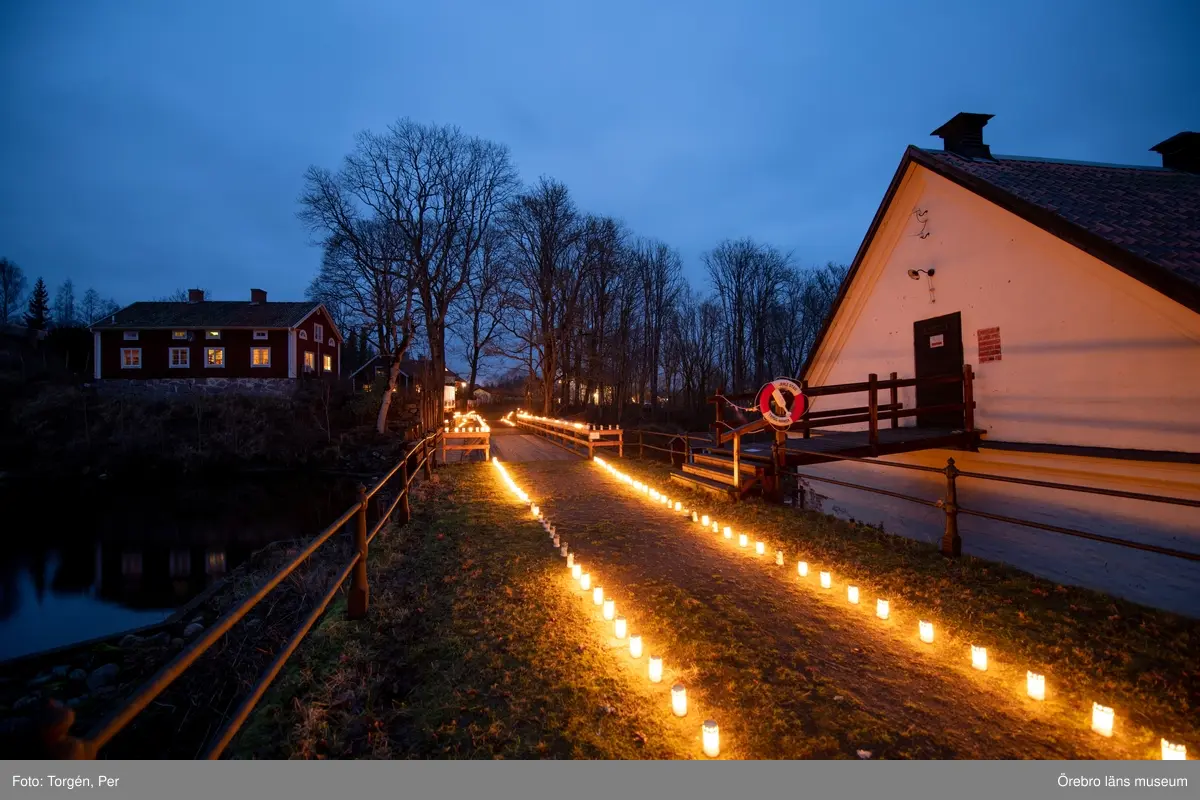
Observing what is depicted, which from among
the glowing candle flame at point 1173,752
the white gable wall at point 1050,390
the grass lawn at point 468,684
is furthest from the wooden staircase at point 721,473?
the glowing candle flame at point 1173,752

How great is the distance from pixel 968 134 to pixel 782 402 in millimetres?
7321

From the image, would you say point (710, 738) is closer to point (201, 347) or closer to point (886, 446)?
point (886, 446)

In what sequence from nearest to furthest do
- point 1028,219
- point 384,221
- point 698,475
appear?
1. point 1028,219
2. point 698,475
3. point 384,221

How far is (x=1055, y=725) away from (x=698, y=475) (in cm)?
747

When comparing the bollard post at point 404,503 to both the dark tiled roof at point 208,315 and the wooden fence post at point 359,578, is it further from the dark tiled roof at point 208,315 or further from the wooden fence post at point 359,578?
the dark tiled roof at point 208,315

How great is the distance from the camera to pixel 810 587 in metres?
5.21

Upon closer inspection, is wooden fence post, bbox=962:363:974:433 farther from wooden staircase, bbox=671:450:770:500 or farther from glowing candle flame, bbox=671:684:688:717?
glowing candle flame, bbox=671:684:688:717

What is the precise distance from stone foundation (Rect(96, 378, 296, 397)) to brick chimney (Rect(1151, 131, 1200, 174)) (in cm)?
3567

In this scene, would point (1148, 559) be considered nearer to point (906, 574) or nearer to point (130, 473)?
point (906, 574)

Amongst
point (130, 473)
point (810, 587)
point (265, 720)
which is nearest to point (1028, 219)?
point (810, 587)

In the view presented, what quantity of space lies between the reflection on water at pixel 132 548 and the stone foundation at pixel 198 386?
8381mm

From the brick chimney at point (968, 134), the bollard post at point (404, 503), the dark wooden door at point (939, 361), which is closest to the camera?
the bollard post at point (404, 503)

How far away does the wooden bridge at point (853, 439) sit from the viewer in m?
8.49

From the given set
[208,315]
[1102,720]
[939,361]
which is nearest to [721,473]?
[939,361]
